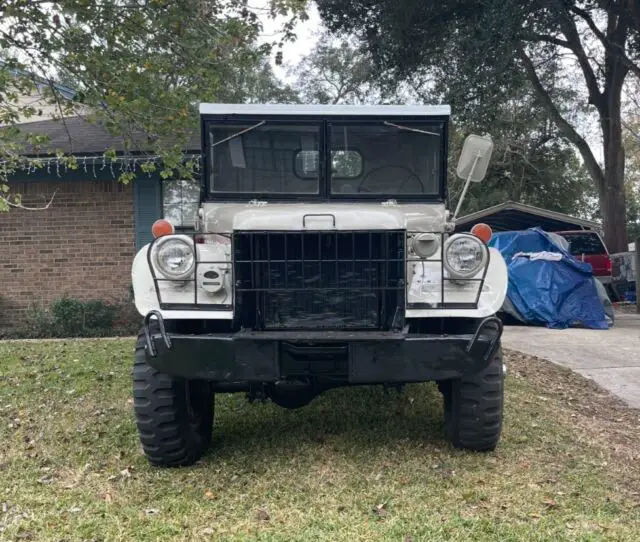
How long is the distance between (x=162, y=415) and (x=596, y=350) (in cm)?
677

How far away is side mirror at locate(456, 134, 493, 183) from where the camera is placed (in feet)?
15.2

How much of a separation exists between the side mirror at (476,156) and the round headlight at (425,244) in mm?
698

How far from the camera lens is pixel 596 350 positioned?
904 centimetres

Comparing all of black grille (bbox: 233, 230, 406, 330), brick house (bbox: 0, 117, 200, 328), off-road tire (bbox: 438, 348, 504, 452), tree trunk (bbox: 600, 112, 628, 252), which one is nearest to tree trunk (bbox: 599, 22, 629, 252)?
tree trunk (bbox: 600, 112, 628, 252)

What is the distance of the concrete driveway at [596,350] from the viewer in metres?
7.25

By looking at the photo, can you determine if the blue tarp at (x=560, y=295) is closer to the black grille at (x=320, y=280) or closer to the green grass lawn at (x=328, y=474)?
the green grass lawn at (x=328, y=474)

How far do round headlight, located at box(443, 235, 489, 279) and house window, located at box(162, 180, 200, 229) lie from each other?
7934mm

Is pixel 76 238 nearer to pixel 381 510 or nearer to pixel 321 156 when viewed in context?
pixel 321 156

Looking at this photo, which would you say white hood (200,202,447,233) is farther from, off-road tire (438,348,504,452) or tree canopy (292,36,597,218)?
tree canopy (292,36,597,218)

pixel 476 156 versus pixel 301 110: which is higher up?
pixel 301 110

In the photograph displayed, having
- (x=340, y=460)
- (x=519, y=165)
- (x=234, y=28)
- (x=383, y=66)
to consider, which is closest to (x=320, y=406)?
(x=340, y=460)

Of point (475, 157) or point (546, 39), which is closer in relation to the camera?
point (475, 157)

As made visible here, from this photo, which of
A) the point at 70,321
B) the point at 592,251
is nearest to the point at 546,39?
the point at 592,251

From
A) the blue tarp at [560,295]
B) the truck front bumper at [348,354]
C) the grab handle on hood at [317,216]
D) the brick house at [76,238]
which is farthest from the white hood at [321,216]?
the blue tarp at [560,295]
